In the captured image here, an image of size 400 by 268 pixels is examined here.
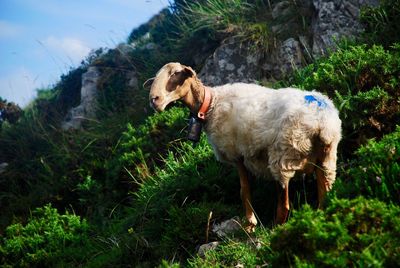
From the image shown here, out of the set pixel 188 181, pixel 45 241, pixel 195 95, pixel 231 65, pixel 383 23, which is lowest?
pixel 383 23

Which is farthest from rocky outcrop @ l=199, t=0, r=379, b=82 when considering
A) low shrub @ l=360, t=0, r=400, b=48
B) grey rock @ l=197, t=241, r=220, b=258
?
grey rock @ l=197, t=241, r=220, b=258

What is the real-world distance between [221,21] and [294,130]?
221 inches

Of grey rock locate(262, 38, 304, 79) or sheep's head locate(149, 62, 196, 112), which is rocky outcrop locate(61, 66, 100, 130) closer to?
grey rock locate(262, 38, 304, 79)

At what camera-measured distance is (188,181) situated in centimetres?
646

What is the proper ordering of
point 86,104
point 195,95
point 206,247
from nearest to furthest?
point 206,247, point 195,95, point 86,104

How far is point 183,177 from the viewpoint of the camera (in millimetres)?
6547

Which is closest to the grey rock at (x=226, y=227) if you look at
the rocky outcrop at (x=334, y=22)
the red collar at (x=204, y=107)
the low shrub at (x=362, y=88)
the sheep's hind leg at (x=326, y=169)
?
the sheep's hind leg at (x=326, y=169)

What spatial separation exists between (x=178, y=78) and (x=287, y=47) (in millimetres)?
3903

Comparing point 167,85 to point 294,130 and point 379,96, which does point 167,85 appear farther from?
point 379,96

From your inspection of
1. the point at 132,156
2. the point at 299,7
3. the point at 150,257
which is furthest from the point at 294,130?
the point at 299,7

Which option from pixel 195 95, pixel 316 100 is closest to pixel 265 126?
pixel 316 100

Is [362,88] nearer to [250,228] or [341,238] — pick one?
[250,228]

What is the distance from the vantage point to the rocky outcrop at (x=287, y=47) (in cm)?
850

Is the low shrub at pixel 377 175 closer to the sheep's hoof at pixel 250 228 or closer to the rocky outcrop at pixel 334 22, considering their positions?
the sheep's hoof at pixel 250 228
